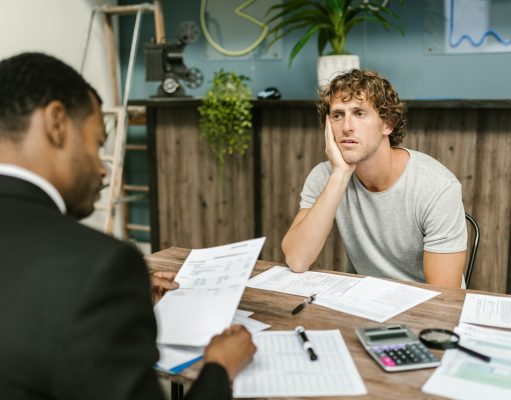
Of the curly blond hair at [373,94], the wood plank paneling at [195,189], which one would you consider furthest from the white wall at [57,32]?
the curly blond hair at [373,94]

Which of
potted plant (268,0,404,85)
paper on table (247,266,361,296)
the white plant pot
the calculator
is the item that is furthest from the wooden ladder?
the calculator

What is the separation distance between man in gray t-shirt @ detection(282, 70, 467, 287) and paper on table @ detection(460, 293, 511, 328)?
278 millimetres

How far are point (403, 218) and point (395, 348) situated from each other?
0.83m

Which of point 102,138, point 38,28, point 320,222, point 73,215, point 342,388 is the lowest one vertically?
point 342,388

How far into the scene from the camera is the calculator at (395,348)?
3.45 feet

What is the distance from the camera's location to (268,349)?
3.74 feet

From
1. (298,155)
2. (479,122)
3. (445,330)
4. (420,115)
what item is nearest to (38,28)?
(298,155)

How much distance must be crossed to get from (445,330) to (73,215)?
803mm

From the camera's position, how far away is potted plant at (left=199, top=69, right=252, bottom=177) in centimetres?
309

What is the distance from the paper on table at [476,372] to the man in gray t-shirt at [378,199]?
A: 53 cm

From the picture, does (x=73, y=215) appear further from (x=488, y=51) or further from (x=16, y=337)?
(x=488, y=51)

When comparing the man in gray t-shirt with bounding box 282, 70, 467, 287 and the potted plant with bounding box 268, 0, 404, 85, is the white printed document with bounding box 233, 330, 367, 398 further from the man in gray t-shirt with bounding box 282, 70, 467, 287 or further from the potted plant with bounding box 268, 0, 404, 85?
the potted plant with bounding box 268, 0, 404, 85

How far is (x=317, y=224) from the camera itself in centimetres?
181

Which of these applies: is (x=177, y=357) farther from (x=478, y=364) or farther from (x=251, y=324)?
(x=478, y=364)
